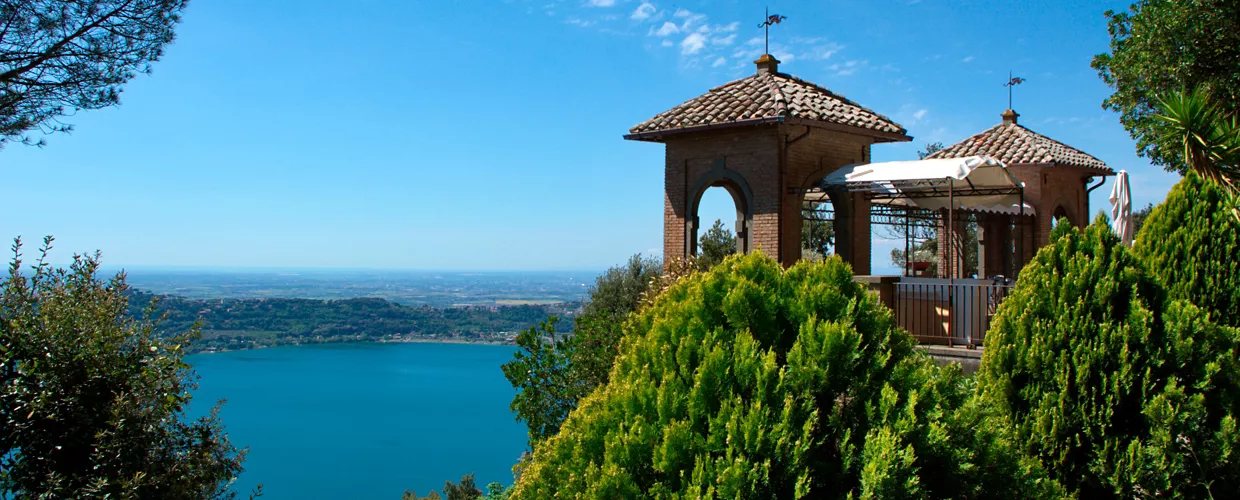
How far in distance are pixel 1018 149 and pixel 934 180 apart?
8.24m

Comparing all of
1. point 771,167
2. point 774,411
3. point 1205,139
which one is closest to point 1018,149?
point 771,167

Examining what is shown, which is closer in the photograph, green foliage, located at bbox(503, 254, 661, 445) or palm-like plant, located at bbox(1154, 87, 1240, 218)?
palm-like plant, located at bbox(1154, 87, 1240, 218)

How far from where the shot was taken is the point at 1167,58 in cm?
1594

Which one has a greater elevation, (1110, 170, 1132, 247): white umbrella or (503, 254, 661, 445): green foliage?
(1110, 170, 1132, 247): white umbrella

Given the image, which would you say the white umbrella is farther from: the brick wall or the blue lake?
the blue lake

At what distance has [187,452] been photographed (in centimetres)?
475

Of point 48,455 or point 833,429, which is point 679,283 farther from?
point 48,455

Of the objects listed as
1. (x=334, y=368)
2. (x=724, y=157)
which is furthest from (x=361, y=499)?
(x=334, y=368)

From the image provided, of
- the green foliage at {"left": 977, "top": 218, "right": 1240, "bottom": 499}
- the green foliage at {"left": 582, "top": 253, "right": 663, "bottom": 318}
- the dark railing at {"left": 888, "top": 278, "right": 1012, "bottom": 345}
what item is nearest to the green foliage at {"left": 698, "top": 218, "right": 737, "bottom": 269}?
the green foliage at {"left": 582, "top": 253, "right": 663, "bottom": 318}

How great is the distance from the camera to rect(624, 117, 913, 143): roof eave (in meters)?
14.2

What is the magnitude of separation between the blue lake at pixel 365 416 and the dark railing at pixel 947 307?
61.5ft

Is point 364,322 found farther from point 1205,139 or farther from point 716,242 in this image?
point 1205,139

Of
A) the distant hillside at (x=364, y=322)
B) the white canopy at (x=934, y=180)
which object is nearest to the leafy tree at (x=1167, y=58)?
the white canopy at (x=934, y=180)

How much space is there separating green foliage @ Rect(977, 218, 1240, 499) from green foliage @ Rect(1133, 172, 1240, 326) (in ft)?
12.5
